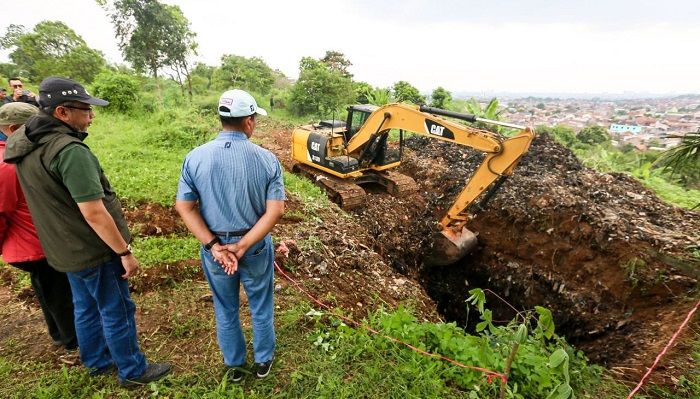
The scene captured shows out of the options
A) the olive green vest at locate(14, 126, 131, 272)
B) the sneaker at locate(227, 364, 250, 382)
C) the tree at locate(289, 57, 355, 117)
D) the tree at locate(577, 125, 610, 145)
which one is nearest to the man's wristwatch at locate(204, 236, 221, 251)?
the olive green vest at locate(14, 126, 131, 272)

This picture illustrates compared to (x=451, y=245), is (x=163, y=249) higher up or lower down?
higher up

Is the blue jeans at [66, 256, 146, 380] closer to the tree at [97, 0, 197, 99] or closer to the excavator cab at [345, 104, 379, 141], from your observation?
the excavator cab at [345, 104, 379, 141]

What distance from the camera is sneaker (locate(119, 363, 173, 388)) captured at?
2.48 metres

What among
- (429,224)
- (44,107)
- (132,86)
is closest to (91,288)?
(44,107)

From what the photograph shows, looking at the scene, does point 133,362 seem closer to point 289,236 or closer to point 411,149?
point 289,236

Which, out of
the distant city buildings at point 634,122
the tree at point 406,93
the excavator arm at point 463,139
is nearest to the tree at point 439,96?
the tree at point 406,93

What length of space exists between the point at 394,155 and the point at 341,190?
5.50ft

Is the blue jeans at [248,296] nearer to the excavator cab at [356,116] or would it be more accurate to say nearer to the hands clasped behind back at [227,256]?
the hands clasped behind back at [227,256]

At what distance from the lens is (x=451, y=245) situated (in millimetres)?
5785

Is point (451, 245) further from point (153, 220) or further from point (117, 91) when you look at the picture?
point (117, 91)

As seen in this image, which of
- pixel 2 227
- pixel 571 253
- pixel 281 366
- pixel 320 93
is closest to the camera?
pixel 2 227

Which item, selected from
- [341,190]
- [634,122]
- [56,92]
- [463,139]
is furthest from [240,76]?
[634,122]

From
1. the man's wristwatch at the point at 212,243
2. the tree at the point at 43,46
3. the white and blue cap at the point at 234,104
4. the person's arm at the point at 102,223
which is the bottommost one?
the man's wristwatch at the point at 212,243

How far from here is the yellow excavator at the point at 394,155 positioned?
5.07 meters
